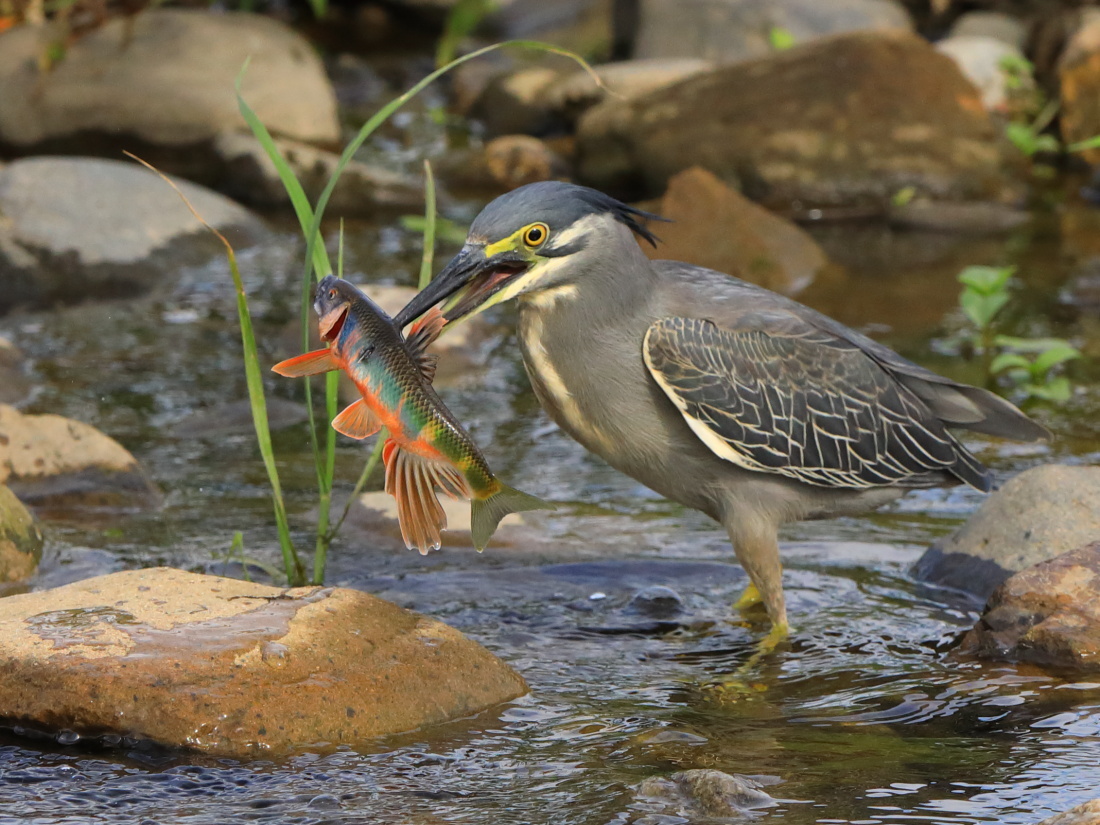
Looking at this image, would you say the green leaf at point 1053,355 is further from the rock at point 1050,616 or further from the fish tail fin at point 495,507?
the fish tail fin at point 495,507

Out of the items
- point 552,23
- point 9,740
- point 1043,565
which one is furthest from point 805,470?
point 552,23

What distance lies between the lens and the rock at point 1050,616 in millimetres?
4395

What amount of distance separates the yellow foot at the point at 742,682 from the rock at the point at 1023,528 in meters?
0.77

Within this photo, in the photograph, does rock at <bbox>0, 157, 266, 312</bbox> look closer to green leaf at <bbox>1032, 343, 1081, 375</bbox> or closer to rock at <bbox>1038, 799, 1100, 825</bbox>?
green leaf at <bbox>1032, 343, 1081, 375</bbox>

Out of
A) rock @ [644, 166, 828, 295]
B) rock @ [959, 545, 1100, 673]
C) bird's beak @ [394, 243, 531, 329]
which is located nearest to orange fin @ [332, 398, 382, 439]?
bird's beak @ [394, 243, 531, 329]

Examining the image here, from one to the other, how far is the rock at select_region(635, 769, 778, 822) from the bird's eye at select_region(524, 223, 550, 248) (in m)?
1.57

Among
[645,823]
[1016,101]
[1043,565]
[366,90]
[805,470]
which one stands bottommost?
[645,823]

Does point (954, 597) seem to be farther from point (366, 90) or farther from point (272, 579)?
point (366, 90)

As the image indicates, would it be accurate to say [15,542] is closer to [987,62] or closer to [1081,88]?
[1081,88]

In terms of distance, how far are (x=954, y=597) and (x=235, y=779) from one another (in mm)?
2635

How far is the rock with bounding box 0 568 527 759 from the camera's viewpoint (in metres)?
3.76

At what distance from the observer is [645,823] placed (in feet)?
11.3

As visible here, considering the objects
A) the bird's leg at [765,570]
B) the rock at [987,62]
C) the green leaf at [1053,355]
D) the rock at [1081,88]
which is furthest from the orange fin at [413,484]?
the rock at [987,62]

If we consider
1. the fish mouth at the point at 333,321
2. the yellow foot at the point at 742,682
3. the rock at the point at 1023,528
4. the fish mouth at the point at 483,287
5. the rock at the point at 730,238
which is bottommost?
the yellow foot at the point at 742,682
